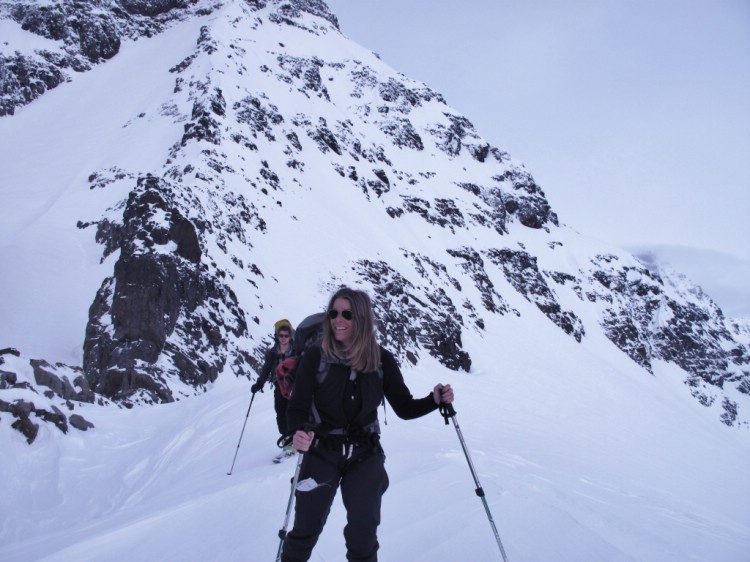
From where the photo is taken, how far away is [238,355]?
17.6 metres

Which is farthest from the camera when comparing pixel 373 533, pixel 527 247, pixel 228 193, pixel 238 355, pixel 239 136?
pixel 527 247

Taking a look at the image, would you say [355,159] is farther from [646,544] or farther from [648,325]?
[648,325]

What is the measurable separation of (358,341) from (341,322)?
0.18 m

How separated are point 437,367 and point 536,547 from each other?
27.3 metres

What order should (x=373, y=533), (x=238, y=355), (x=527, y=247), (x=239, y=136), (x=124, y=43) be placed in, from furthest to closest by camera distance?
(x=527, y=247) → (x=124, y=43) → (x=239, y=136) → (x=238, y=355) → (x=373, y=533)

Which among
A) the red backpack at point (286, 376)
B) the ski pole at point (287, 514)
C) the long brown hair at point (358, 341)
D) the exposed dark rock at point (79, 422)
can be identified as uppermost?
the long brown hair at point (358, 341)

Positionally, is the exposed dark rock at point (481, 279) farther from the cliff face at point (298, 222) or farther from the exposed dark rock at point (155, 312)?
the exposed dark rock at point (155, 312)

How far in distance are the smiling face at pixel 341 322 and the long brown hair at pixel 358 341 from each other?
0.07ft

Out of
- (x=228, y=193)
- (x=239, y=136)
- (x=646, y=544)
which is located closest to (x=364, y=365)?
(x=646, y=544)

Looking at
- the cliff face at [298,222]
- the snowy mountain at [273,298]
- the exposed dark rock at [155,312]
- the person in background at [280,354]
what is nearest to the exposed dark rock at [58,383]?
the snowy mountain at [273,298]

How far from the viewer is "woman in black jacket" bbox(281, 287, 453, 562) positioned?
266 cm

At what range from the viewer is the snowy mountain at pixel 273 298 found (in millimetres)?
5422

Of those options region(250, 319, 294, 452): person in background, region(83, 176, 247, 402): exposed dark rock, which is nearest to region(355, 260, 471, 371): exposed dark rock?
region(83, 176, 247, 402): exposed dark rock

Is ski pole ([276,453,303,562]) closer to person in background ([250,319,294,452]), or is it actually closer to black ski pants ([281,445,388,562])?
black ski pants ([281,445,388,562])
